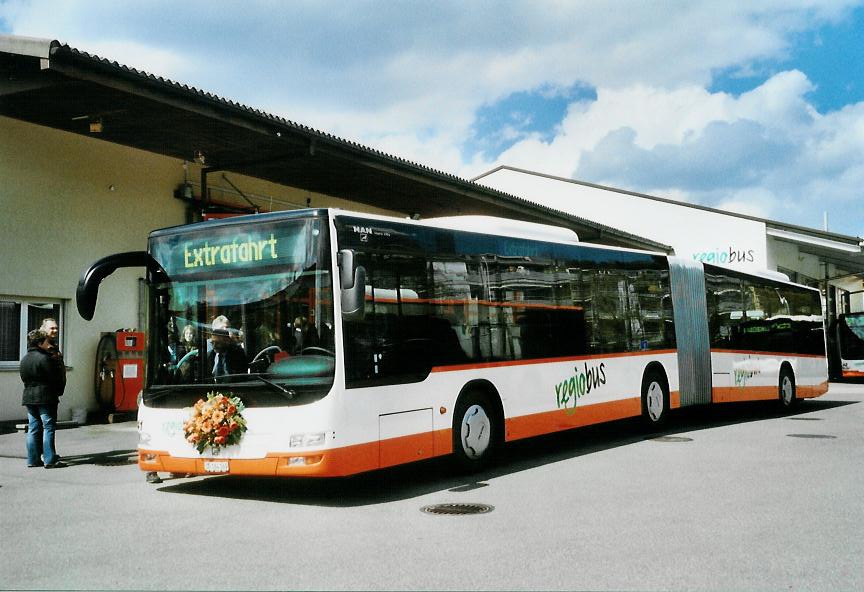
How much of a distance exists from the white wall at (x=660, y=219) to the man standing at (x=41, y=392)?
103 ft

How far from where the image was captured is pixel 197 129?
1619cm

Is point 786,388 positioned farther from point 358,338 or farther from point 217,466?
point 217,466

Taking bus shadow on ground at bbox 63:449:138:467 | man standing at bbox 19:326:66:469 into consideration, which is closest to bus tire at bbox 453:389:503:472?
bus shadow on ground at bbox 63:449:138:467

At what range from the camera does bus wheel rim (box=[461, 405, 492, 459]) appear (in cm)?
989

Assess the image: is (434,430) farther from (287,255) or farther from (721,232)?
(721,232)

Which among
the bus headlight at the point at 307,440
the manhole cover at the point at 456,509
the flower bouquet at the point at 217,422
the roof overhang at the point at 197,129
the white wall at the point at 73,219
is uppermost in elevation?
the roof overhang at the point at 197,129

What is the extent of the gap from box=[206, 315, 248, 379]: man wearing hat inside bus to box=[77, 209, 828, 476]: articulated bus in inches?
0.6

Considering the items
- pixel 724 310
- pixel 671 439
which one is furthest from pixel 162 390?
pixel 724 310

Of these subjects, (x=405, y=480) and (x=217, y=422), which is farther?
(x=405, y=480)

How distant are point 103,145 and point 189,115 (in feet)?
10.3

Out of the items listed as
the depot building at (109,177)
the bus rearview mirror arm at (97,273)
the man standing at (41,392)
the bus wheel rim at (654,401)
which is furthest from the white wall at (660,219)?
the bus rearview mirror arm at (97,273)

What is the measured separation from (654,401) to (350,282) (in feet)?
26.7

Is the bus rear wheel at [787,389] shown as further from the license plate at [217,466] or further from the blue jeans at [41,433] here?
the blue jeans at [41,433]

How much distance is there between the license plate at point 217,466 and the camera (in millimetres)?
8305
